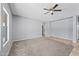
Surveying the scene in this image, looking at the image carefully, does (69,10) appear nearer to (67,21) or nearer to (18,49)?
(67,21)

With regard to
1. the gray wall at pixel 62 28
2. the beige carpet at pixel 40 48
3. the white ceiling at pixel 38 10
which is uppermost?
the white ceiling at pixel 38 10

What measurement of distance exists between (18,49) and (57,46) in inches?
29.7

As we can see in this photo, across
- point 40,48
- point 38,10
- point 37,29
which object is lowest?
point 40,48

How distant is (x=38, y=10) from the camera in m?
1.67

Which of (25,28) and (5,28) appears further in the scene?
(25,28)

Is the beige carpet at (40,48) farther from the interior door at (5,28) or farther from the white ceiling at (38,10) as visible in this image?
the white ceiling at (38,10)

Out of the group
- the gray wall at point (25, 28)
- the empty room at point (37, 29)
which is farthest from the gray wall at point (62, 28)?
the gray wall at point (25, 28)

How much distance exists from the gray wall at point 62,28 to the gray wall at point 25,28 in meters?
0.30

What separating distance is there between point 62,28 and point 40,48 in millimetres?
612

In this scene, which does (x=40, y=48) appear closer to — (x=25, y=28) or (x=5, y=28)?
(x=25, y=28)

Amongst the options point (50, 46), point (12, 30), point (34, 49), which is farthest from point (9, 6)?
point (50, 46)

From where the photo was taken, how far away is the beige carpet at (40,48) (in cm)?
163

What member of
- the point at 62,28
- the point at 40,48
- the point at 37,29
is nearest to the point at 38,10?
the point at 37,29

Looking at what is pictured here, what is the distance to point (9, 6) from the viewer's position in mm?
1607
